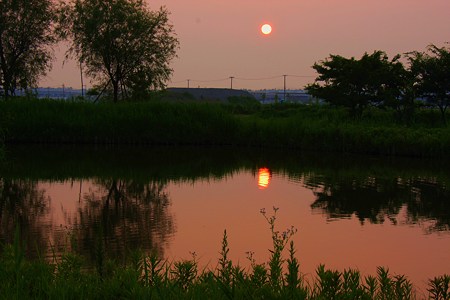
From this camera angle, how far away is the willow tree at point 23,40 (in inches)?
1494

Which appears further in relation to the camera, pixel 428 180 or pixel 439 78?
pixel 439 78

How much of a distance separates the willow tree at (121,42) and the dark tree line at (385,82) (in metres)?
12.0

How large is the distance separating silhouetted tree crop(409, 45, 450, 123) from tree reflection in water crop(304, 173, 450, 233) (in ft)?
38.1

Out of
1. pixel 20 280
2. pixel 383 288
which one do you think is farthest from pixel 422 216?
pixel 20 280

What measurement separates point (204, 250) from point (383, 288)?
16.0ft

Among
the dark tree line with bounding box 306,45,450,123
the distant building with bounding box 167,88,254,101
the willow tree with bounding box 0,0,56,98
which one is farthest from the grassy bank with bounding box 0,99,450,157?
the distant building with bounding box 167,88,254,101

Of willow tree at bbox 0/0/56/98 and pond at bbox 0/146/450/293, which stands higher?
willow tree at bbox 0/0/56/98

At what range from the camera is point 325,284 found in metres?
4.98

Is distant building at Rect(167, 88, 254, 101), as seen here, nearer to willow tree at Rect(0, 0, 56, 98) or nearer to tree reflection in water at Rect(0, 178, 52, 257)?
willow tree at Rect(0, 0, 56, 98)

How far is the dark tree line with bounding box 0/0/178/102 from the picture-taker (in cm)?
3797

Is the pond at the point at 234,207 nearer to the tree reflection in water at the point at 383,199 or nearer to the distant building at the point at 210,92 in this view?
the tree reflection in water at the point at 383,199

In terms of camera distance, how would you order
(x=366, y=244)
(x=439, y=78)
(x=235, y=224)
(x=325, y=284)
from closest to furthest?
(x=325, y=284)
(x=366, y=244)
(x=235, y=224)
(x=439, y=78)

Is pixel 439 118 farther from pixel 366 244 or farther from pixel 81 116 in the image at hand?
pixel 366 244

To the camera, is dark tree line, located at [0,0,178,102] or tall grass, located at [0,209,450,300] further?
dark tree line, located at [0,0,178,102]
